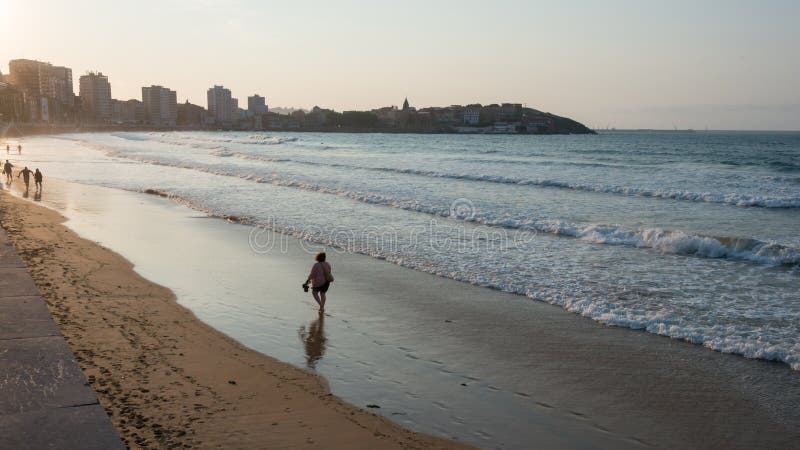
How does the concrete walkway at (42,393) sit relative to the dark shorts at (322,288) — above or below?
above

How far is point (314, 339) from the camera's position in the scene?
826 cm

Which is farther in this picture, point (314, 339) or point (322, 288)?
point (322, 288)

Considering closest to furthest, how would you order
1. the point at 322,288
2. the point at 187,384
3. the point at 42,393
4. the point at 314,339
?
1. the point at 42,393
2. the point at 187,384
3. the point at 314,339
4. the point at 322,288

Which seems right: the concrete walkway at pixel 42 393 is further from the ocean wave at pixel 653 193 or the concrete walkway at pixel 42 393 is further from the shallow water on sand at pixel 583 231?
the ocean wave at pixel 653 193

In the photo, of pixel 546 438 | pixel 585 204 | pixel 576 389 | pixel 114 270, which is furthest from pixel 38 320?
pixel 585 204

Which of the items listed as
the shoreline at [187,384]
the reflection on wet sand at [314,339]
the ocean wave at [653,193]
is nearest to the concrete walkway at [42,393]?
the shoreline at [187,384]

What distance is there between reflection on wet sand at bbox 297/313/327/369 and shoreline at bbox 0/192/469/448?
388 mm

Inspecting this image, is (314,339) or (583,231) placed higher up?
(583,231)

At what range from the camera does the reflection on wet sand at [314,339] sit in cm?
754

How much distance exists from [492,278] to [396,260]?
2633 mm

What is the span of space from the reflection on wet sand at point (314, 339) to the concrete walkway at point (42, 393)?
8.98ft

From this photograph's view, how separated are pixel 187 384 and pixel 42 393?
153cm

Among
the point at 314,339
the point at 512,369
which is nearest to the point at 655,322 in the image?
the point at 512,369

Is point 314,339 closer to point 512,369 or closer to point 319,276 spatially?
point 319,276
